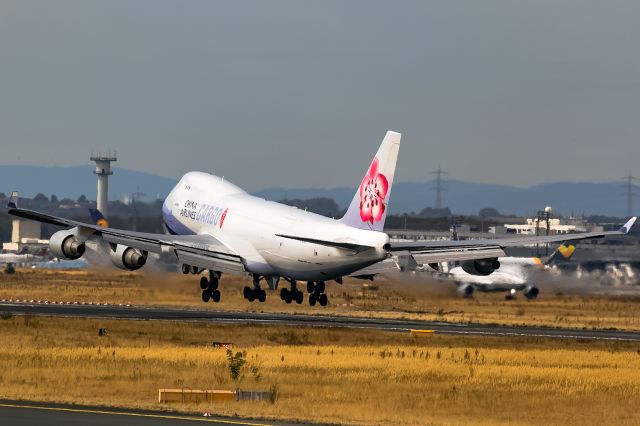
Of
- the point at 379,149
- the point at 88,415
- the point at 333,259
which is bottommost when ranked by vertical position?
the point at 88,415

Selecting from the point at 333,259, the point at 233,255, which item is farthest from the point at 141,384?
the point at 233,255

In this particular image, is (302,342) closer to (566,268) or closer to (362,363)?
(362,363)

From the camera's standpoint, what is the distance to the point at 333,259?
75312 millimetres

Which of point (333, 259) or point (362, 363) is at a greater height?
point (333, 259)

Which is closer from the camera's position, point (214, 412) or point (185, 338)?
point (214, 412)

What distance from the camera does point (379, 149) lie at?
76.9 m

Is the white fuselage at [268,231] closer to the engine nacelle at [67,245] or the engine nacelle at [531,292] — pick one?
the engine nacelle at [67,245]

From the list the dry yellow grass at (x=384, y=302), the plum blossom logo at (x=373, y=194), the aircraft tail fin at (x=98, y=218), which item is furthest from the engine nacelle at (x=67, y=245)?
the plum blossom logo at (x=373, y=194)

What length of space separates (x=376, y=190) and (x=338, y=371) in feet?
81.2

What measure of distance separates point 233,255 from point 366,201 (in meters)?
11.5

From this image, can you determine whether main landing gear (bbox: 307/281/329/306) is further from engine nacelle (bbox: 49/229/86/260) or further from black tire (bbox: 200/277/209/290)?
engine nacelle (bbox: 49/229/86/260)

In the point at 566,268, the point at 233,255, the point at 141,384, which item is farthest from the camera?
the point at 566,268

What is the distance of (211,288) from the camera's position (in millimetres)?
86250

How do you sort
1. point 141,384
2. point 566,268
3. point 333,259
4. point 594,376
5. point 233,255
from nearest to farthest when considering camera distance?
point 141,384, point 594,376, point 333,259, point 233,255, point 566,268
